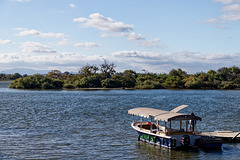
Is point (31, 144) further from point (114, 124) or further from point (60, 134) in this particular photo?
point (114, 124)

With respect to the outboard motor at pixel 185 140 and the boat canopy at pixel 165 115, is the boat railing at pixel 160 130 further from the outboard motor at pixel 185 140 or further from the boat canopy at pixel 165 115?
the boat canopy at pixel 165 115

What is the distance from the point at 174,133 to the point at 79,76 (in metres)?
121

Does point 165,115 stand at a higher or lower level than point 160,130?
higher

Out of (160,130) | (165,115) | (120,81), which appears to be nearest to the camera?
(165,115)

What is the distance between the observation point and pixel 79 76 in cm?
14200

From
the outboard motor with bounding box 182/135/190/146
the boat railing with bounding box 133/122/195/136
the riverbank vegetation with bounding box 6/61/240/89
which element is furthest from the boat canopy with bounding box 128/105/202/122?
the riverbank vegetation with bounding box 6/61/240/89

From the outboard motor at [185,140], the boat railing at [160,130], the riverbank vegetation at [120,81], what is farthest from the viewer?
the riverbank vegetation at [120,81]

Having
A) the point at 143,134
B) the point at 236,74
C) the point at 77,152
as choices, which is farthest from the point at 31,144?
the point at 236,74

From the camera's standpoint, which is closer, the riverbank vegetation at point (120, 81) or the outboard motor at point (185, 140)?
the outboard motor at point (185, 140)

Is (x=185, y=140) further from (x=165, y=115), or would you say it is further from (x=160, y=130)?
(x=160, y=130)

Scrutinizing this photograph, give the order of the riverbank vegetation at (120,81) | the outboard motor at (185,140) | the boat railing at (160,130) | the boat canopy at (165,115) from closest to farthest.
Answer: the outboard motor at (185,140)
the boat canopy at (165,115)
the boat railing at (160,130)
the riverbank vegetation at (120,81)

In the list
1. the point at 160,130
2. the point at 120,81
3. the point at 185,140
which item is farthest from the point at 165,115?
the point at 120,81

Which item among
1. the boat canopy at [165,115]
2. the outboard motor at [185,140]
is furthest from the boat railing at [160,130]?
the boat canopy at [165,115]

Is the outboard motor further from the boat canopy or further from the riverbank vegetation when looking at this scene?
the riverbank vegetation
